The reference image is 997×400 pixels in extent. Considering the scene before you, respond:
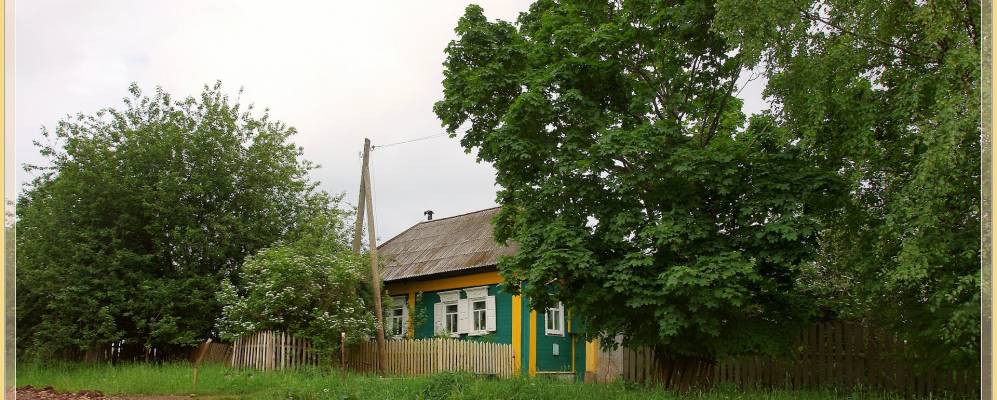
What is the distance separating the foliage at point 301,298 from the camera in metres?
17.9

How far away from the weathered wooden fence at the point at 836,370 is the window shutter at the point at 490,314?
21.8 feet

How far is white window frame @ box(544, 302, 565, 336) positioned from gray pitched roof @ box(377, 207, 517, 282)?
188 cm

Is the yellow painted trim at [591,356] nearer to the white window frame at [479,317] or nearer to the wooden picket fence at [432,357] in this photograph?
the wooden picket fence at [432,357]

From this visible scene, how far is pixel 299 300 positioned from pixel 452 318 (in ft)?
19.3

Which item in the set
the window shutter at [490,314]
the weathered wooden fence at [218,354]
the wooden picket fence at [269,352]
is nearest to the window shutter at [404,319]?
the window shutter at [490,314]

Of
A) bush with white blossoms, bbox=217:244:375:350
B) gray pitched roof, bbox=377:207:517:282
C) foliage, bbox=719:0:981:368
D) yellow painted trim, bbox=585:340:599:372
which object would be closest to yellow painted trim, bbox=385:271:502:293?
gray pitched roof, bbox=377:207:517:282

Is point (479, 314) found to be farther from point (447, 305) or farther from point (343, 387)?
point (343, 387)

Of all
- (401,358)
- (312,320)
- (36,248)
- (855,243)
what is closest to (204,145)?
(36,248)

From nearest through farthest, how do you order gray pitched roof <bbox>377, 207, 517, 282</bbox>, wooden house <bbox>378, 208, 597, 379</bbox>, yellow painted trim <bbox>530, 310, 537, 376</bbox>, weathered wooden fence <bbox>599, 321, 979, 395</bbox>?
weathered wooden fence <bbox>599, 321, 979, 395</bbox> < yellow painted trim <bbox>530, 310, 537, 376</bbox> < wooden house <bbox>378, 208, 597, 379</bbox> < gray pitched roof <bbox>377, 207, 517, 282</bbox>

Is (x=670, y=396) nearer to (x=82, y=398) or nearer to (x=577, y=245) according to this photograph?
(x=577, y=245)

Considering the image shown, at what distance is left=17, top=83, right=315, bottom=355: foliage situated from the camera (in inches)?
758

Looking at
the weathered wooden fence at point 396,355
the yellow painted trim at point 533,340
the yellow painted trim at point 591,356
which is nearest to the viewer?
the weathered wooden fence at point 396,355

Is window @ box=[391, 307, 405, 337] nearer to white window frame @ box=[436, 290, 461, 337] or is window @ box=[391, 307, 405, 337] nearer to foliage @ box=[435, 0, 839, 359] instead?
white window frame @ box=[436, 290, 461, 337]

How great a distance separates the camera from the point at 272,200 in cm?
2180
